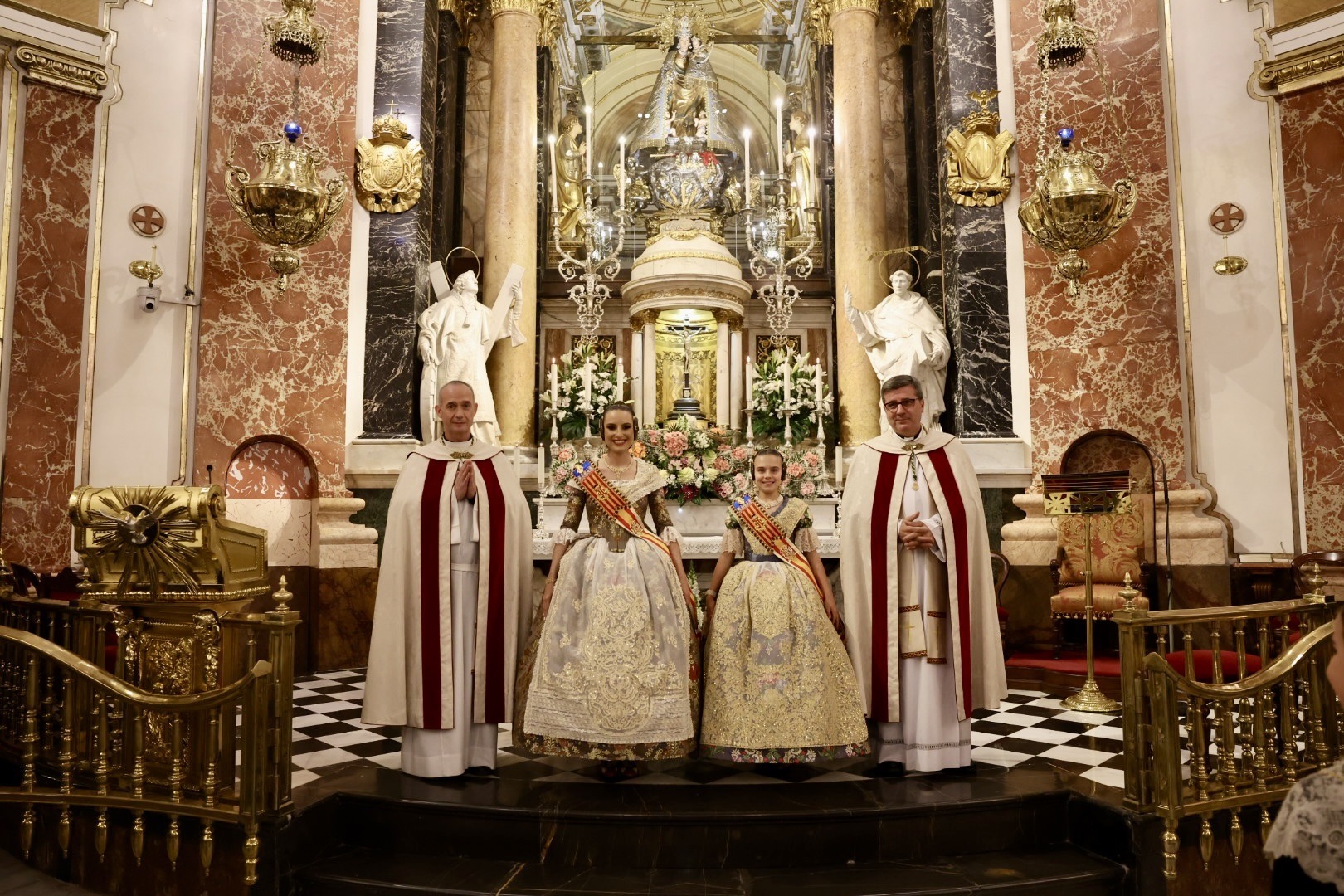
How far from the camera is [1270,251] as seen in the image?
7504 millimetres

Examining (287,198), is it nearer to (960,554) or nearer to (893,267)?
(960,554)

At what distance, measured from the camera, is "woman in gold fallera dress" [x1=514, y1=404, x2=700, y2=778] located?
3701 mm

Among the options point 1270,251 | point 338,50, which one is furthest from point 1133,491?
point 338,50

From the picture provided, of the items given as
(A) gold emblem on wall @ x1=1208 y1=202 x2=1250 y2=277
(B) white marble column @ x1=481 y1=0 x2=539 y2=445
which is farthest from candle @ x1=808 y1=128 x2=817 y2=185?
(A) gold emblem on wall @ x1=1208 y1=202 x2=1250 y2=277

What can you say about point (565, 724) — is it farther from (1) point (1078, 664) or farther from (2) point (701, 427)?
(1) point (1078, 664)

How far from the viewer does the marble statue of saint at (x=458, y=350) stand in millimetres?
Result: 8211

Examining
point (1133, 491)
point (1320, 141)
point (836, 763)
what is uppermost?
point (1320, 141)

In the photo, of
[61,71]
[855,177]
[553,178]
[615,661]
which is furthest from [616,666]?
[553,178]

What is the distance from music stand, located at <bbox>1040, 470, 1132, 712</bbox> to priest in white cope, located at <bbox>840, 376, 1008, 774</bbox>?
1743 mm

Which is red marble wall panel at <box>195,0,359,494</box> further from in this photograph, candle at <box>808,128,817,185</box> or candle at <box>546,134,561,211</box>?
candle at <box>808,128,817,185</box>

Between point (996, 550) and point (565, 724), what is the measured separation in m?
5.31

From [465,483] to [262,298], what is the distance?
473 centimetres

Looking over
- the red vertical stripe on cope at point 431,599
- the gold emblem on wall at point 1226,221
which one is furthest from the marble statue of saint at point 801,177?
the red vertical stripe on cope at point 431,599

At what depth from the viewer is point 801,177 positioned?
34.4ft
